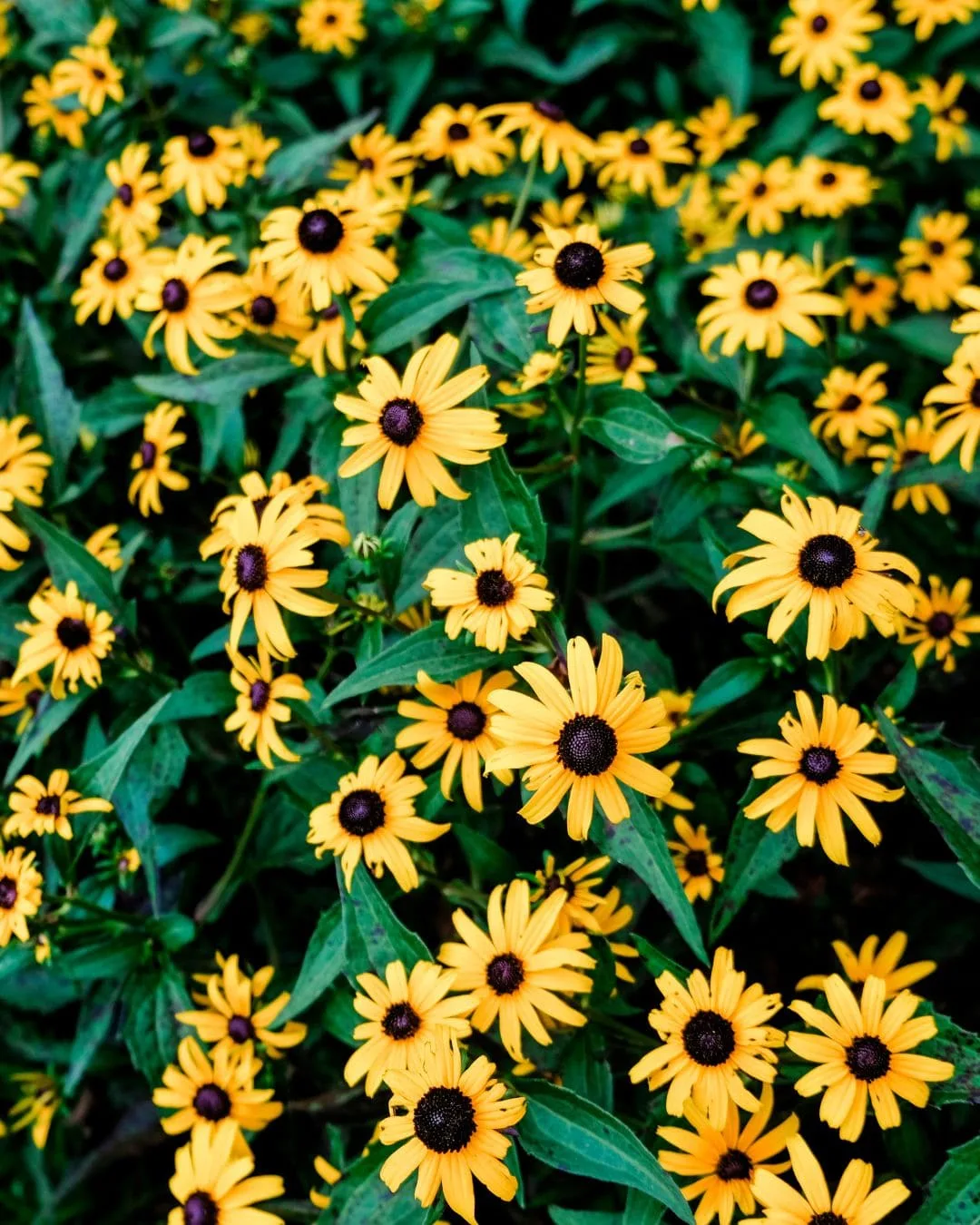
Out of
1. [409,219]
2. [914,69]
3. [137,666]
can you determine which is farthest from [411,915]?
[914,69]

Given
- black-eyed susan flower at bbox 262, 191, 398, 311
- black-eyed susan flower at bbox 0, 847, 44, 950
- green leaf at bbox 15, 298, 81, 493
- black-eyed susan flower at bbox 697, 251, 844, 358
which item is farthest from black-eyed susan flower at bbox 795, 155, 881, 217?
black-eyed susan flower at bbox 0, 847, 44, 950

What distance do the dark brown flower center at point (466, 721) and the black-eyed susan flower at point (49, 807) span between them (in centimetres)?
73

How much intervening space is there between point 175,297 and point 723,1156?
2203 millimetres

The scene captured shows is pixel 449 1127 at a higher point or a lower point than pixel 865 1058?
higher

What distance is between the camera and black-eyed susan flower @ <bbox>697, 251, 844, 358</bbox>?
2.53 meters

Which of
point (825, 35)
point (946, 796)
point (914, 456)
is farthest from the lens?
point (825, 35)

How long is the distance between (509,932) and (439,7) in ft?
10.4

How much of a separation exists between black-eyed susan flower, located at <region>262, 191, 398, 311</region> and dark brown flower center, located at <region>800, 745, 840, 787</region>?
135 centimetres

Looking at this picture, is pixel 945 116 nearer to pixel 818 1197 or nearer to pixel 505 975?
pixel 505 975

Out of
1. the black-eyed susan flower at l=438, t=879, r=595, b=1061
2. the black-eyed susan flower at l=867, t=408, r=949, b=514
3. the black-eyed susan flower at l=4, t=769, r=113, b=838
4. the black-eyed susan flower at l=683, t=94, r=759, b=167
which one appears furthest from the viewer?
the black-eyed susan flower at l=683, t=94, r=759, b=167

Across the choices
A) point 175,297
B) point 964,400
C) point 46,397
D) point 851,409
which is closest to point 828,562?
point 964,400

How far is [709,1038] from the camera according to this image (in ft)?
5.92

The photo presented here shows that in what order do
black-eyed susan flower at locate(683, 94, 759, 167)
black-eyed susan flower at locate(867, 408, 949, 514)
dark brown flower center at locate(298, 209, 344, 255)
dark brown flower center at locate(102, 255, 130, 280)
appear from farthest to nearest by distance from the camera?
1. black-eyed susan flower at locate(683, 94, 759, 167)
2. dark brown flower center at locate(102, 255, 130, 280)
3. black-eyed susan flower at locate(867, 408, 949, 514)
4. dark brown flower center at locate(298, 209, 344, 255)

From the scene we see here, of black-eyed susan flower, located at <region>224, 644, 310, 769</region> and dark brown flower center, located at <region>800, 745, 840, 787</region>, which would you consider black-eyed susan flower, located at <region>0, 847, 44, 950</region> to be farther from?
dark brown flower center, located at <region>800, 745, 840, 787</region>
